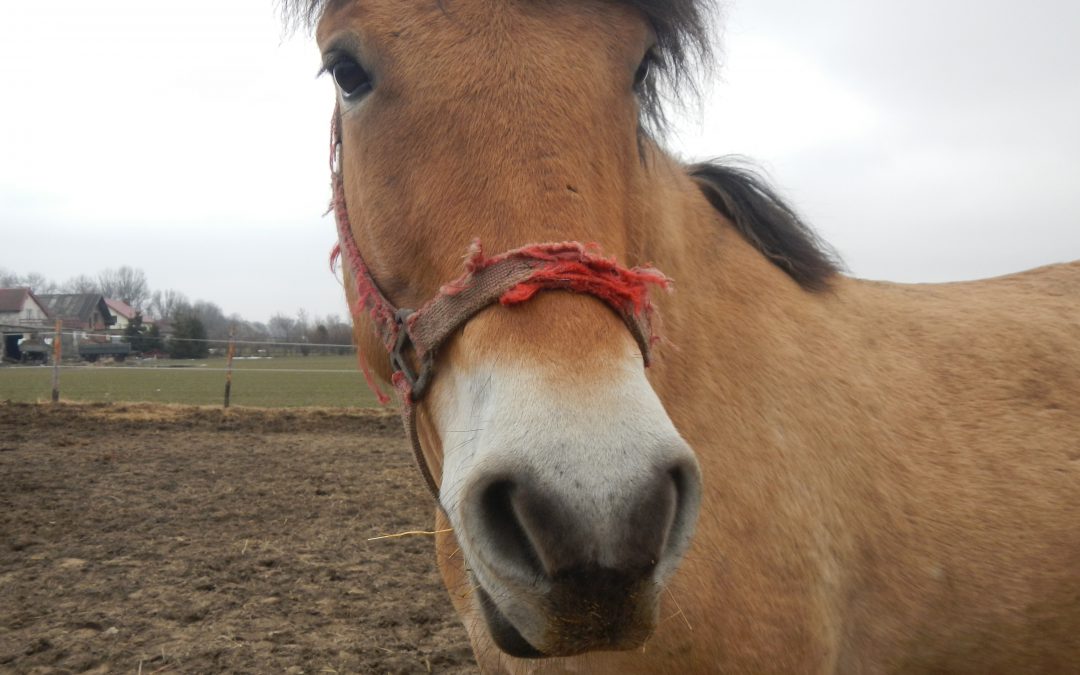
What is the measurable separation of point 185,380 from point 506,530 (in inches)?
1169

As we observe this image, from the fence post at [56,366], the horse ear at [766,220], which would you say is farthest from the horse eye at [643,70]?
the fence post at [56,366]

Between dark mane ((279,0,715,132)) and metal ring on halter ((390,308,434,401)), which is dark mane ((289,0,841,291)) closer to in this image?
dark mane ((279,0,715,132))

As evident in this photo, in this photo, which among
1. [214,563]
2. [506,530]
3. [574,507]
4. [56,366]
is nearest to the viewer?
[574,507]

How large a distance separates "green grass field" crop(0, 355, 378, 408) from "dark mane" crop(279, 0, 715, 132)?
13675 mm

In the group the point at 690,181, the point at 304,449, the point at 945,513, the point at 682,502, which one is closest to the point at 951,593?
the point at 945,513

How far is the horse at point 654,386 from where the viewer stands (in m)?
1.19

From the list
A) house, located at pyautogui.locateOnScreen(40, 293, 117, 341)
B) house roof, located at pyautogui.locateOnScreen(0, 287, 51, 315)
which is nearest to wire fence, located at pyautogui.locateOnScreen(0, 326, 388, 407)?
house, located at pyautogui.locateOnScreen(40, 293, 117, 341)

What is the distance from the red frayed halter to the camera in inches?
52.6

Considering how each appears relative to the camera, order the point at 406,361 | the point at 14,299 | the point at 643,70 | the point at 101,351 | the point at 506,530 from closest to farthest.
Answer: the point at 506,530, the point at 406,361, the point at 643,70, the point at 101,351, the point at 14,299

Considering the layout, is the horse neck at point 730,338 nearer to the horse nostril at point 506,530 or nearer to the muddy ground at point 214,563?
the horse nostril at point 506,530

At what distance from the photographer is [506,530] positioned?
1223mm

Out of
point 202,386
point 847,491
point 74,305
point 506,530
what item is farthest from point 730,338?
point 74,305

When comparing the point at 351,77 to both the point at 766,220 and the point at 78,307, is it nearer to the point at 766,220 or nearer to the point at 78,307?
the point at 766,220

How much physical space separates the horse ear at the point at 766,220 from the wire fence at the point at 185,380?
33.1 ft
